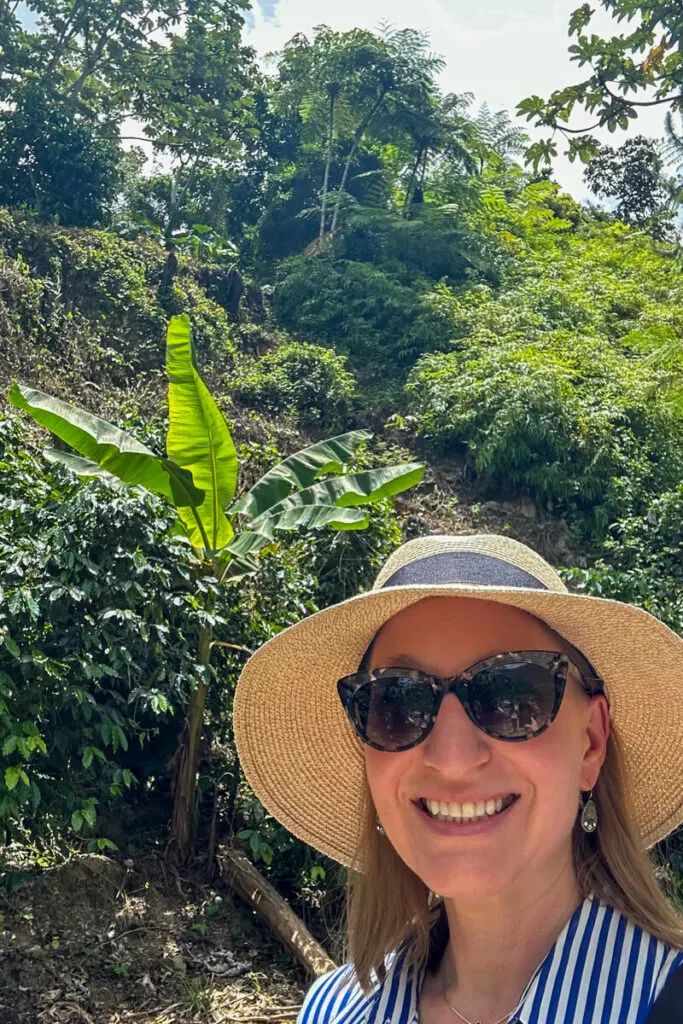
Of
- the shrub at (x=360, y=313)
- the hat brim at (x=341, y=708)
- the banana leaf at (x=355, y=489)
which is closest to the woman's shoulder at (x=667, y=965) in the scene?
the hat brim at (x=341, y=708)

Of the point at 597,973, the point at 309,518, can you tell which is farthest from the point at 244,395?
the point at 597,973

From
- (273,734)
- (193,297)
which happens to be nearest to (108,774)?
(273,734)

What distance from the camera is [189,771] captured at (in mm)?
5414

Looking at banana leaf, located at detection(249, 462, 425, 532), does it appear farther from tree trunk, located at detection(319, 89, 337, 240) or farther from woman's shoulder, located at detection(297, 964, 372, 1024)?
tree trunk, located at detection(319, 89, 337, 240)

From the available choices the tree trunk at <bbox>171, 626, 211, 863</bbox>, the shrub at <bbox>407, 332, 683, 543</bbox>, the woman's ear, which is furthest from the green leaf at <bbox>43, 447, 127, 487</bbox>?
the shrub at <bbox>407, 332, 683, 543</bbox>

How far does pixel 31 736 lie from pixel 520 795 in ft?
11.8

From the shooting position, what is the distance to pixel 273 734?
1.73 metres

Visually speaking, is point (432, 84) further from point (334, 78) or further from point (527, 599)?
point (527, 599)

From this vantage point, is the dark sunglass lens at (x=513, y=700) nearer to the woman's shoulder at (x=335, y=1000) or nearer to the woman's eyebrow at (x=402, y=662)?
the woman's eyebrow at (x=402, y=662)

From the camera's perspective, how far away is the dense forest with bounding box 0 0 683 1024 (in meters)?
4.85

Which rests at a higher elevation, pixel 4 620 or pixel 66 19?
pixel 66 19

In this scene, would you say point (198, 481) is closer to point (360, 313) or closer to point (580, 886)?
point (580, 886)

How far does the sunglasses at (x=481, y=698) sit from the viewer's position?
1271 millimetres

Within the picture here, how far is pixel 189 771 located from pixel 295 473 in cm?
188
